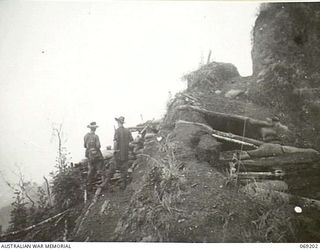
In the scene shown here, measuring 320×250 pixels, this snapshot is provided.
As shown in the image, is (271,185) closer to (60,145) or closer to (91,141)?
(91,141)

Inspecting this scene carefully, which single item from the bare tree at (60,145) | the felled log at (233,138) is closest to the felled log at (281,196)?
the felled log at (233,138)

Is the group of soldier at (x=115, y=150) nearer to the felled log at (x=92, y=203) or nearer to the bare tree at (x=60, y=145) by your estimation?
the felled log at (x=92, y=203)

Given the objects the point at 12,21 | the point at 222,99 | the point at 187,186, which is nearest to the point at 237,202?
the point at 187,186

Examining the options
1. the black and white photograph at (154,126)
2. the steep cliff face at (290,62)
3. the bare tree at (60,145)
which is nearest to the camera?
the black and white photograph at (154,126)

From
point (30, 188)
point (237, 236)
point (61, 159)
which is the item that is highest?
point (61, 159)

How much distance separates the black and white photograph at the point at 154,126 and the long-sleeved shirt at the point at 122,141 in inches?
0.9

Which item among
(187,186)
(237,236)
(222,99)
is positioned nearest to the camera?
(237,236)

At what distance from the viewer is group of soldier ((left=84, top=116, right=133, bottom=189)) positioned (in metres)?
4.74

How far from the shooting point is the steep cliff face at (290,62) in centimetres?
505

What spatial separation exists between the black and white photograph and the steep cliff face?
0.02 m

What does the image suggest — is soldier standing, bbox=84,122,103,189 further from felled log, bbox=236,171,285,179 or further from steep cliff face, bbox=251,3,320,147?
steep cliff face, bbox=251,3,320,147

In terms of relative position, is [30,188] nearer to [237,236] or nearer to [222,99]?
[237,236]

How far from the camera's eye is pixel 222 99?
17.8ft

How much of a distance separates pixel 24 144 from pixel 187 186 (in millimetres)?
2475
